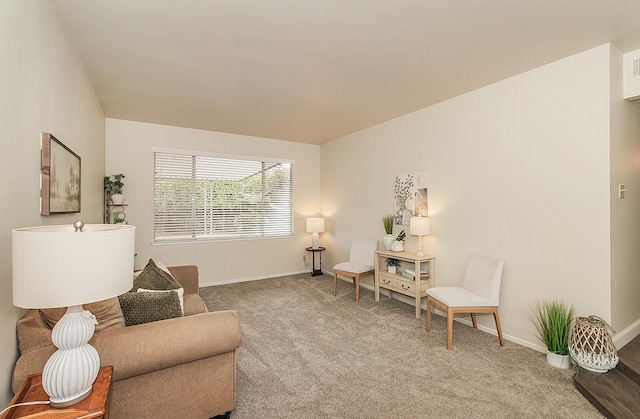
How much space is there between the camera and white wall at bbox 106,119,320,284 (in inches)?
170

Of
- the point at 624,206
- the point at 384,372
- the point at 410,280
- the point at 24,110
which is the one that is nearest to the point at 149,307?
the point at 24,110

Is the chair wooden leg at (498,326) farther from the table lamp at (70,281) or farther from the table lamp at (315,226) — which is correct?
the table lamp at (315,226)

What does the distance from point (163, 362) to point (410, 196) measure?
331cm

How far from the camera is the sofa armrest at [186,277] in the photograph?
3283 millimetres

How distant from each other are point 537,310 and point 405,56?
2594 mm

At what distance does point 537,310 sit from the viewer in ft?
8.83

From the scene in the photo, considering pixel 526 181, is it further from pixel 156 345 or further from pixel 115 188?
pixel 115 188

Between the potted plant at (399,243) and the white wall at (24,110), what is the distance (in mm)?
3417

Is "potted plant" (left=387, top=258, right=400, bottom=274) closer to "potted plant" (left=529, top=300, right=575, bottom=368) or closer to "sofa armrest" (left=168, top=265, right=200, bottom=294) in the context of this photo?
"potted plant" (left=529, top=300, right=575, bottom=368)

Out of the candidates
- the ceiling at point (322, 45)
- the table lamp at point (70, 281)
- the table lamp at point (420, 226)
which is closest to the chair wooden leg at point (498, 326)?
the table lamp at point (420, 226)

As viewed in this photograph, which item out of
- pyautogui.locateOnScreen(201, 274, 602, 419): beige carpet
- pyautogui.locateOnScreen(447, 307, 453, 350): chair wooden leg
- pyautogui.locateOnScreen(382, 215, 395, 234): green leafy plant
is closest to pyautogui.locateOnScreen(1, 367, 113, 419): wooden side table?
pyautogui.locateOnScreen(201, 274, 602, 419): beige carpet

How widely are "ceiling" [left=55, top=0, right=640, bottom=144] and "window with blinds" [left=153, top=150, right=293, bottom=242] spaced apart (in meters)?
1.35

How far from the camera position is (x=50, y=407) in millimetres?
1132

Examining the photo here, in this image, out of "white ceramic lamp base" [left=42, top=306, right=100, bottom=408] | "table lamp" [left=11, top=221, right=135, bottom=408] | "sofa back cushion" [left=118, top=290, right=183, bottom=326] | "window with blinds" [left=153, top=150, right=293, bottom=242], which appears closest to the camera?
"table lamp" [left=11, top=221, right=135, bottom=408]
